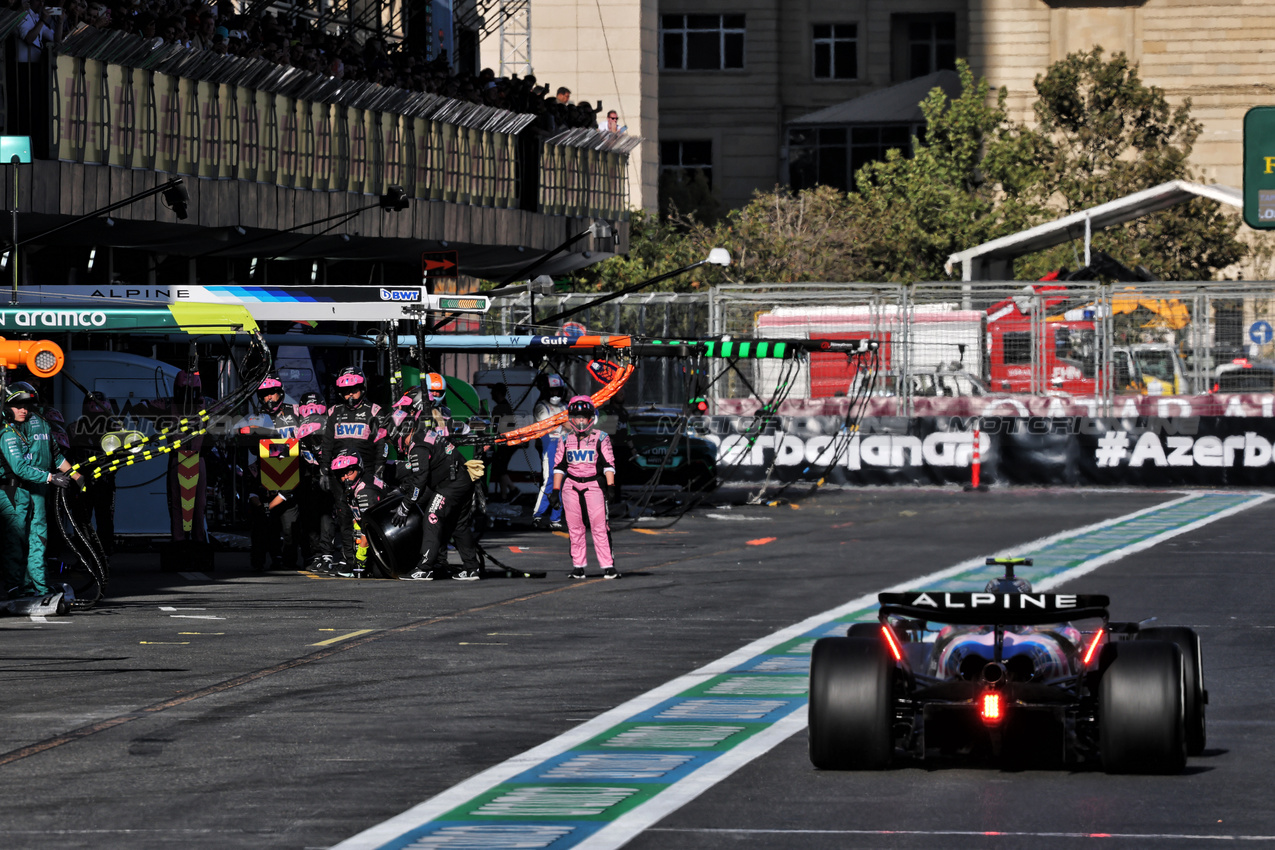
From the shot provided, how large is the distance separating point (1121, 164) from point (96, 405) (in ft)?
141

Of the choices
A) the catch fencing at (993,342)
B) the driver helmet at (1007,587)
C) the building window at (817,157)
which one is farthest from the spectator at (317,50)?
the building window at (817,157)

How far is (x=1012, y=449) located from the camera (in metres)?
32.7

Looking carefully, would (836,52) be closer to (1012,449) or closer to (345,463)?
(1012,449)

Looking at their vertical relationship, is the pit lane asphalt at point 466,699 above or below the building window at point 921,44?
below

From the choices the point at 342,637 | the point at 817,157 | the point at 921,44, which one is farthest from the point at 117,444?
the point at 921,44

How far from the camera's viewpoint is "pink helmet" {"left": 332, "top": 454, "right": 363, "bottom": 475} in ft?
65.2

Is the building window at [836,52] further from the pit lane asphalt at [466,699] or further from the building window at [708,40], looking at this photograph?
the pit lane asphalt at [466,699]

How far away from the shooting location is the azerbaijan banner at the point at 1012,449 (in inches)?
1261

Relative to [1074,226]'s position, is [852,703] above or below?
below

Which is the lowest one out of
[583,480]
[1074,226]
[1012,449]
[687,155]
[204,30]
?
[1012,449]

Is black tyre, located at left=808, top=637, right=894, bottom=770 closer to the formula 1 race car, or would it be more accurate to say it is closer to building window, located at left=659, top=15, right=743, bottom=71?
the formula 1 race car

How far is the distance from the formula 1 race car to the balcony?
716 inches

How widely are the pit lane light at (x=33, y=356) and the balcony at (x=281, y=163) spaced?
896cm

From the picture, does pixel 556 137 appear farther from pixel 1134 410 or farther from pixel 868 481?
pixel 1134 410
